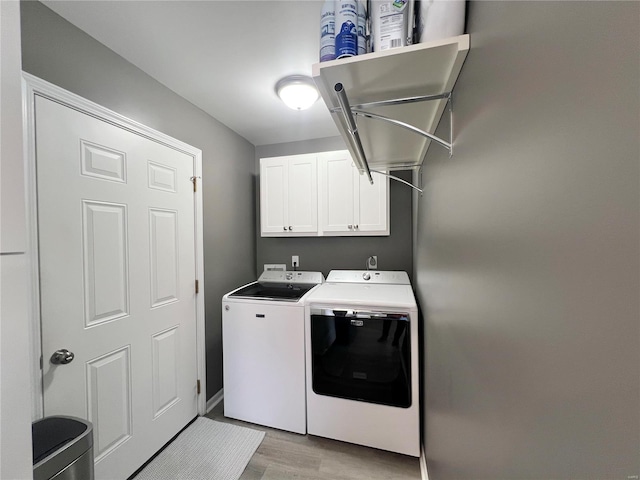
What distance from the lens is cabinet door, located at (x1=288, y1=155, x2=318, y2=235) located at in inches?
92.3

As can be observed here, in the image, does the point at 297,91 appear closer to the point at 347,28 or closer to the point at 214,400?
the point at 347,28

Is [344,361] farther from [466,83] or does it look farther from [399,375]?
[466,83]

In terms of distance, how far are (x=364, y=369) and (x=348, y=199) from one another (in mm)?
1396

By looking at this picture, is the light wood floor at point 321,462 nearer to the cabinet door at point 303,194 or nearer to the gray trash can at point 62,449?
the gray trash can at point 62,449

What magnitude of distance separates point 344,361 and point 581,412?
1.55 m

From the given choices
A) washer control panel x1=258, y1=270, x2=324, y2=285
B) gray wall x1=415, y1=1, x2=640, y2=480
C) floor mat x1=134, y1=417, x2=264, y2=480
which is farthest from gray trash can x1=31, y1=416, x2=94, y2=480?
washer control panel x1=258, y1=270, x2=324, y2=285

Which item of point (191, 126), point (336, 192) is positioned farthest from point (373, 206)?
point (191, 126)

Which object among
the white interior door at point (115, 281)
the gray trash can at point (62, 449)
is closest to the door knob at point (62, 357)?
the white interior door at point (115, 281)

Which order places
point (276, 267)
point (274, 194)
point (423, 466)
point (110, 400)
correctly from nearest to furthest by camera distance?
1. point (110, 400)
2. point (423, 466)
3. point (274, 194)
4. point (276, 267)

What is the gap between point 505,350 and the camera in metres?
0.47

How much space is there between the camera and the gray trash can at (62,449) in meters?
0.89

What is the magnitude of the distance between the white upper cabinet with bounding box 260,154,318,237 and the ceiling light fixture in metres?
0.54

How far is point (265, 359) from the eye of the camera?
6.13ft

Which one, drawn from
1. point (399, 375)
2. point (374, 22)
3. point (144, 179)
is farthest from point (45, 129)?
point (399, 375)
